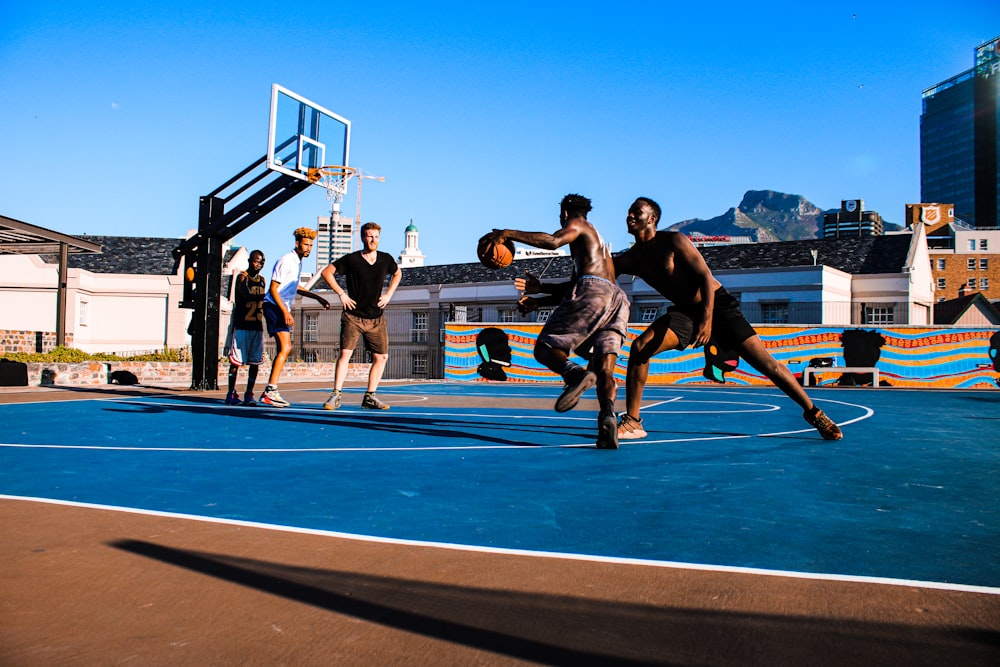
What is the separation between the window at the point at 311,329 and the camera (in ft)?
178

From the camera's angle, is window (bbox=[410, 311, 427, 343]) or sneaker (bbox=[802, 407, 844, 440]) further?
window (bbox=[410, 311, 427, 343])

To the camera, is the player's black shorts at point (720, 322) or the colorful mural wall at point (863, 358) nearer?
the player's black shorts at point (720, 322)

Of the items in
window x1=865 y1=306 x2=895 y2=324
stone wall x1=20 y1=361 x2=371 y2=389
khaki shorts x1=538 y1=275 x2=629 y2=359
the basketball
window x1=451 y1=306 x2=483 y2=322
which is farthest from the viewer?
window x1=451 y1=306 x2=483 y2=322

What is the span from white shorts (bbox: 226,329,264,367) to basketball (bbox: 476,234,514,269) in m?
5.35

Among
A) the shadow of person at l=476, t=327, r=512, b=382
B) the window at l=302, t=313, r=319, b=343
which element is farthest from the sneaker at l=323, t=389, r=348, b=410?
the window at l=302, t=313, r=319, b=343

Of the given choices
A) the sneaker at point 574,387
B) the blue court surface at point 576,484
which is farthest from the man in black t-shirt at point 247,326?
the sneaker at point 574,387

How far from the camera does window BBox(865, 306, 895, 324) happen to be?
4750 cm

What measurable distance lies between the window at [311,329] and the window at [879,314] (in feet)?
115

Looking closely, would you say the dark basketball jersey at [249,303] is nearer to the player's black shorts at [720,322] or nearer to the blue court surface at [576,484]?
the blue court surface at [576,484]

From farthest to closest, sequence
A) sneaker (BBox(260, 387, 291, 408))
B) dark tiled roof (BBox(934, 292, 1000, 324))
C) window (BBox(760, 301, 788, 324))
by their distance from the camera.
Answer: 1. dark tiled roof (BBox(934, 292, 1000, 324))
2. window (BBox(760, 301, 788, 324))
3. sneaker (BBox(260, 387, 291, 408))

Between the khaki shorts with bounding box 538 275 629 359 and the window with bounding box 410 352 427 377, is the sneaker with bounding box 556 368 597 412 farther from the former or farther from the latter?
the window with bounding box 410 352 427 377

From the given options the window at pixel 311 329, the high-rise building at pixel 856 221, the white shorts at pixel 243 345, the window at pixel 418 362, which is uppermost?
the high-rise building at pixel 856 221

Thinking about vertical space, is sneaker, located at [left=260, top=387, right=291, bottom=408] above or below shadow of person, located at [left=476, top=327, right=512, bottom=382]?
below

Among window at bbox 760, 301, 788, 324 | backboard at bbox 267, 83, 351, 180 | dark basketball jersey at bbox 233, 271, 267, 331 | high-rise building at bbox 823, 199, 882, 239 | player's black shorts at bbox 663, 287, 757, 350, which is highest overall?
high-rise building at bbox 823, 199, 882, 239
